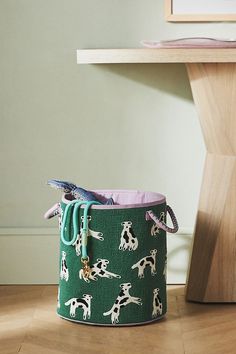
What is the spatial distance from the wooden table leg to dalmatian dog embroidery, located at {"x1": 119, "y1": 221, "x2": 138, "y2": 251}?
298mm

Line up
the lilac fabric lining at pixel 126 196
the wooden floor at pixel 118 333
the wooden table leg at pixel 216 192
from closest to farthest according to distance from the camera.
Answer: the wooden floor at pixel 118 333
the wooden table leg at pixel 216 192
the lilac fabric lining at pixel 126 196

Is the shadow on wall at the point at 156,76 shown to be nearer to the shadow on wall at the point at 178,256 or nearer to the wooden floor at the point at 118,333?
the shadow on wall at the point at 178,256

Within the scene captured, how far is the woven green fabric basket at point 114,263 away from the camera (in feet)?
7.22

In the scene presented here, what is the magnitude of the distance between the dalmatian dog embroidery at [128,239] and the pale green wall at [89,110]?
48 cm

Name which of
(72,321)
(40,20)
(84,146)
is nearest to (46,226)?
(84,146)

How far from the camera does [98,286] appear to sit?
2.21 meters

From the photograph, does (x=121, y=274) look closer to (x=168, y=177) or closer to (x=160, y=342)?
(x=160, y=342)

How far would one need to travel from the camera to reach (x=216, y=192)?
2404 millimetres

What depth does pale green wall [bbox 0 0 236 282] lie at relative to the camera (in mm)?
2588

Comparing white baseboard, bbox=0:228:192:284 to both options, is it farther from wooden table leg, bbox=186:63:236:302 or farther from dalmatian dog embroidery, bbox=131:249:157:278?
dalmatian dog embroidery, bbox=131:249:157:278

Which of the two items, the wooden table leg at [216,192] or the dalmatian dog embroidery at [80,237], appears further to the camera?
the wooden table leg at [216,192]

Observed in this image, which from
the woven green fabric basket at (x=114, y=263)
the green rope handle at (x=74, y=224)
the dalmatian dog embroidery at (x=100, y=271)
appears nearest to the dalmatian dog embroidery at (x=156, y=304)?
the woven green fabric basket at (x=114, y=263)

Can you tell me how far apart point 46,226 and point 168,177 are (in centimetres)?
43

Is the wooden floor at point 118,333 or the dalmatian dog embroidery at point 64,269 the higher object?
the dalmatian dog embroidery at point 64,269
